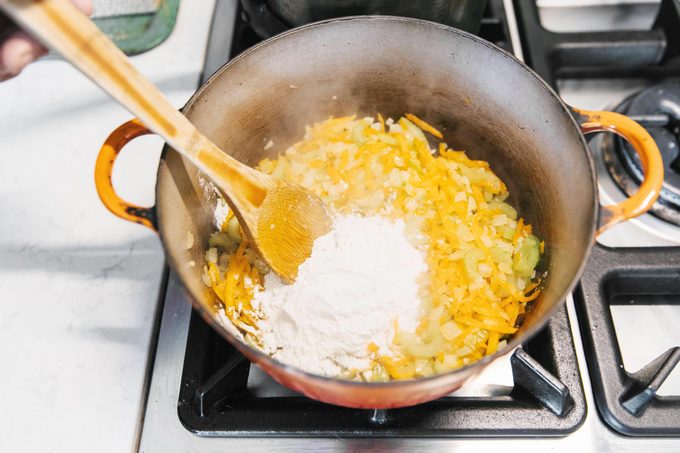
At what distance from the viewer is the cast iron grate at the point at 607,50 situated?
3.67 ft

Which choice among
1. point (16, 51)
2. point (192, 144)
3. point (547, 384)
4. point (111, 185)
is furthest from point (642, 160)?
point (16, 51)

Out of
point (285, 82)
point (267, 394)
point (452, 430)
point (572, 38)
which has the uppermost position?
point (572, 38)

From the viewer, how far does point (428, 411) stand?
0.83 meters

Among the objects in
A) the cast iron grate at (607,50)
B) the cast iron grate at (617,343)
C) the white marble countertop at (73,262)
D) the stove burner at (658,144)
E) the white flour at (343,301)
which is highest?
the cast iron grate at (607,50)

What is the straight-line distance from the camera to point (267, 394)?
2.94 ft

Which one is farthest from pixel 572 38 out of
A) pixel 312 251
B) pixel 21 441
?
pixel 21 441

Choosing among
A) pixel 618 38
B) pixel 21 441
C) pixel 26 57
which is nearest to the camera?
pixel 26 57

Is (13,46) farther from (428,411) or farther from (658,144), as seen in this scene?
(658,144)

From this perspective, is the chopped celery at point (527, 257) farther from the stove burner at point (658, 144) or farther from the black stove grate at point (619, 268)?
the stove burner at point (658, 144)

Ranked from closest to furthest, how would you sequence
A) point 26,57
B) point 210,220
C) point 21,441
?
point 26,57
point 21,441
point 210,220

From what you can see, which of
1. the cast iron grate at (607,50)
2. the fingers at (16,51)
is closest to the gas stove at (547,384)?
the cast iron grate at (607,50)

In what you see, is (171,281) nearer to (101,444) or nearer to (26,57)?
(101,444)

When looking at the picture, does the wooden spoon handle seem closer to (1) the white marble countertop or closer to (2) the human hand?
(2) the human hand

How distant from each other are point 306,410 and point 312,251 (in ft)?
0.84
